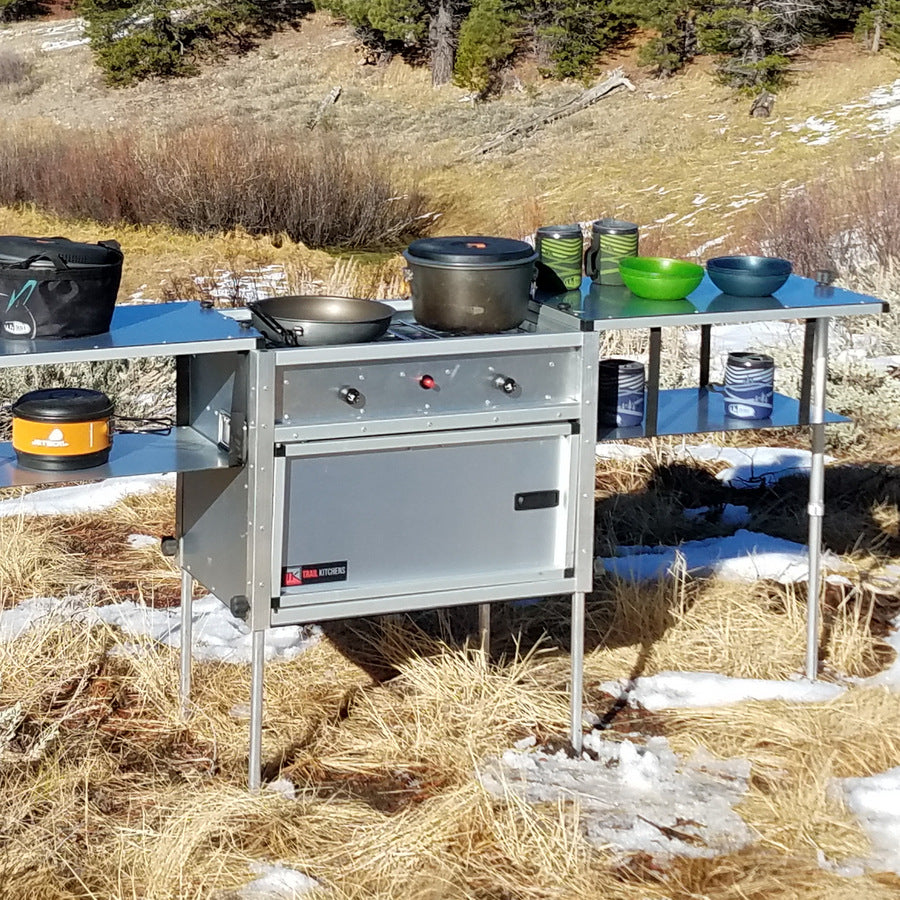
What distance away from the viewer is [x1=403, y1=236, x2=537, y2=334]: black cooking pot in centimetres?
370

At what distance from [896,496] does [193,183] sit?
11.1 m

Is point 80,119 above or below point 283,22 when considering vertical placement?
below

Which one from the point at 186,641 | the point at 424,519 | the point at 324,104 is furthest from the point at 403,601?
the point at 324,104

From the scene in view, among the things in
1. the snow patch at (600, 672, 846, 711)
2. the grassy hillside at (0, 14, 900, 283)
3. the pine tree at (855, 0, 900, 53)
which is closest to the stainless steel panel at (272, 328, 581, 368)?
the snow patch at (600, 672, 846, 711)

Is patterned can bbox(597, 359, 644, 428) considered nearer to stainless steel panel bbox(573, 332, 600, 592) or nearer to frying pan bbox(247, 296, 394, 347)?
stainless steel panel bbox(573, 332, 600, 592)

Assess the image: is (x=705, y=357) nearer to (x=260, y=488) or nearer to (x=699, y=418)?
(x=699, y=418)

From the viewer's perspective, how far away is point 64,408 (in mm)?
3557

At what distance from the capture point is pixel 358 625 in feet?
15.9

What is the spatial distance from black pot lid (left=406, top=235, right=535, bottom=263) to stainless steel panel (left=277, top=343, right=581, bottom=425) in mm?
248

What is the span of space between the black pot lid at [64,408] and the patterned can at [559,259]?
4.12 feet

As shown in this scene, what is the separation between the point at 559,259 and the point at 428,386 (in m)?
0.72

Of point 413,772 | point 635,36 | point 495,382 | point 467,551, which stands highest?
point 635,36

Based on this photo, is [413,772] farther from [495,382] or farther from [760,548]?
[760,548]

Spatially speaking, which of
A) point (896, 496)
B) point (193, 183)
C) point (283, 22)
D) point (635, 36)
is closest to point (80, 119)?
point (283, 22)
